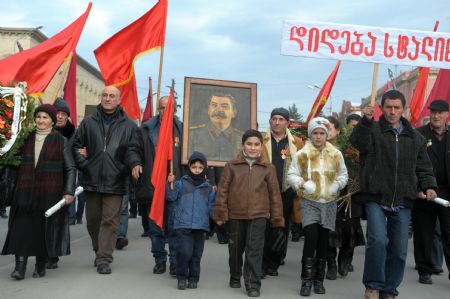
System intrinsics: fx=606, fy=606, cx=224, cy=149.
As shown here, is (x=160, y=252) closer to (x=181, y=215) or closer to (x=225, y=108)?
(x=181, y=215)

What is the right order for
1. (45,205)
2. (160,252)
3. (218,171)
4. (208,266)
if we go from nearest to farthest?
(45,205) < (160,252) < (208,266) < (218,171)

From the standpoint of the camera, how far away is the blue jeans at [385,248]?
556 centimetres

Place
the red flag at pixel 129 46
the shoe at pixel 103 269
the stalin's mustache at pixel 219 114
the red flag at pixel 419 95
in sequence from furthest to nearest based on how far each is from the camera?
the red flag at pixel 419 95 → the red flag at pixel 129 46 → the stalin's mustache at pixel 219 114 → the shoe at pixel 103 269

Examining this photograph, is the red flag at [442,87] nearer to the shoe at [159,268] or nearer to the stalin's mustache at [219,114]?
the stalin's mustache at [219,114]

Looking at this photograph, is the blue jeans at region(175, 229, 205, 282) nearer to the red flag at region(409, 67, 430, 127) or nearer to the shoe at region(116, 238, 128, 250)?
the shoe at region(116, 238, 128, 250)

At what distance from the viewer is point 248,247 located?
6.11 meters

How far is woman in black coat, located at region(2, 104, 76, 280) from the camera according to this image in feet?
21.4

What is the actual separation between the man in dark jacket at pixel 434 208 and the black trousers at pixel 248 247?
1.96 m

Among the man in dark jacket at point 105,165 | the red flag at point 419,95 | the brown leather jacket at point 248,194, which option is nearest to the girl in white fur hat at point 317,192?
the brown leather jacket at point 248,194

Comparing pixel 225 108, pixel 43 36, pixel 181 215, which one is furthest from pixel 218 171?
pixel 43 36

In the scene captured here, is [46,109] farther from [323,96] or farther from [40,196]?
[323,96]

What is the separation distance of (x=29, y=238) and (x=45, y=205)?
0.39 metres

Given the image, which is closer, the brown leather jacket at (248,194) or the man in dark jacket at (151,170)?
the brown leather jacket at (248,194)

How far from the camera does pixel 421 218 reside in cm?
695
